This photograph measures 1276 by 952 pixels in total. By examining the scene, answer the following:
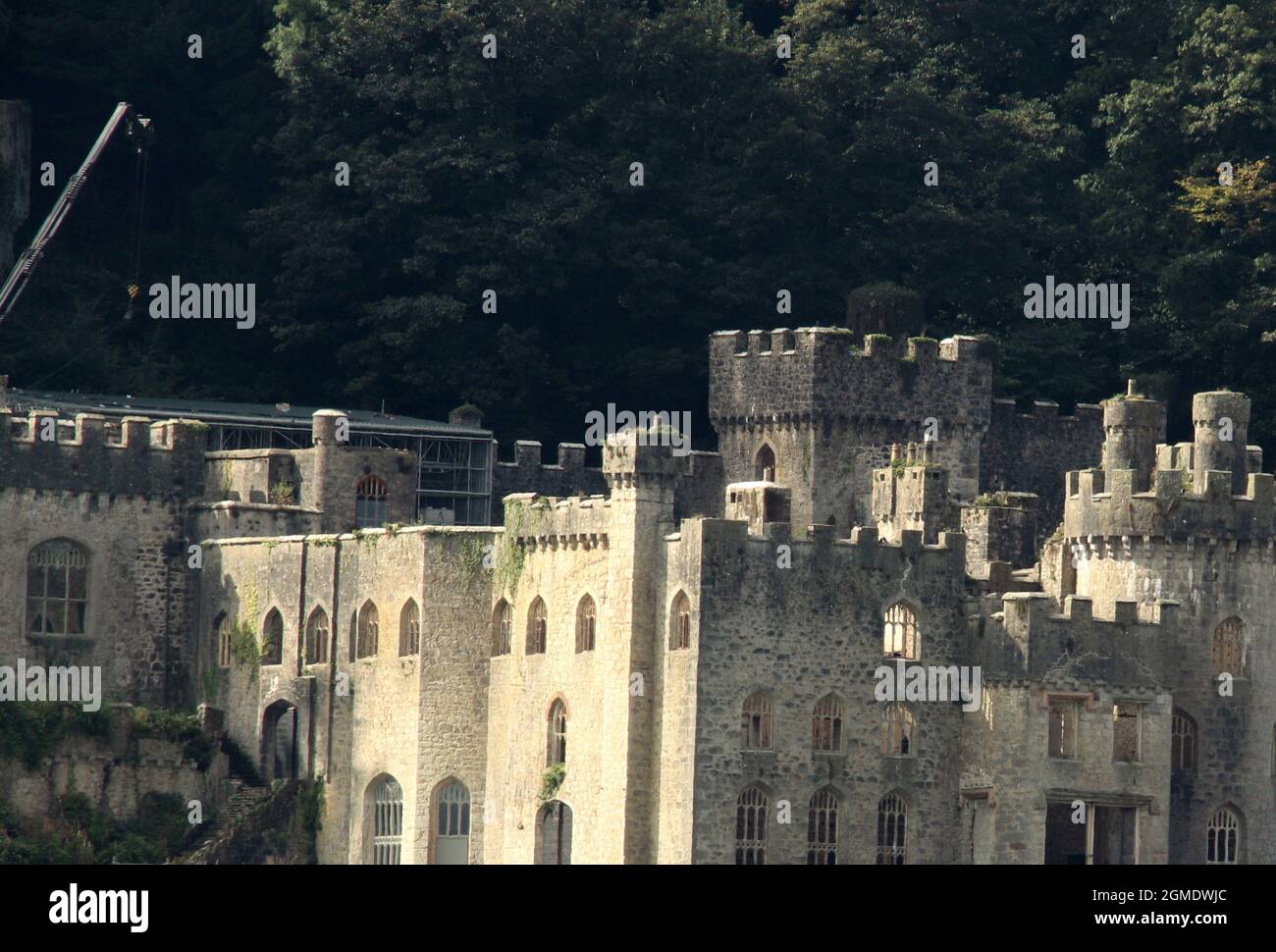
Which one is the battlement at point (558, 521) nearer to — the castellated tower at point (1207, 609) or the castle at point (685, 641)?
the castle at point (685, 641)

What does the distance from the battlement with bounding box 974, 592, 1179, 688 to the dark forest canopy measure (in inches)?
913

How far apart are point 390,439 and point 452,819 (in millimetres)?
14751

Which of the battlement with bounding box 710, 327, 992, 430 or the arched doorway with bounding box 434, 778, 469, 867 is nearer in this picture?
the arched doorway with bounding box 434, 778, 469, 867

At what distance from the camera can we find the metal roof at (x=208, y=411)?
348 feet

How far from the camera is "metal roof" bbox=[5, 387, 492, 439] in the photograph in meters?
106

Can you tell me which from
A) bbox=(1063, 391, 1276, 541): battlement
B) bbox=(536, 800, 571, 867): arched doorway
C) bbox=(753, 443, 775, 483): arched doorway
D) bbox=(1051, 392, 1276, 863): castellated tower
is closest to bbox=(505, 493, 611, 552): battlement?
bbox=(536, 800, 571, 867): arched doorway

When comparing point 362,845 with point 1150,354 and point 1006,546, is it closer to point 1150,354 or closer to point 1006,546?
point 1006,546

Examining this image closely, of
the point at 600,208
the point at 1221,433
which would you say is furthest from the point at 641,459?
the point at 600,208

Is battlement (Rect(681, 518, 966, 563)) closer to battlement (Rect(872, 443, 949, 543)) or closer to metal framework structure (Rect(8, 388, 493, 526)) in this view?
battlement (Rect(872, 443, 949, 543))

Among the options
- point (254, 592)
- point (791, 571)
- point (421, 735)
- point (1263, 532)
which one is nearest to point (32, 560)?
point (254, 592)

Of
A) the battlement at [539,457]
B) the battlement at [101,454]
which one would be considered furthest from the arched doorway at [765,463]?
the battlement at [101,454]

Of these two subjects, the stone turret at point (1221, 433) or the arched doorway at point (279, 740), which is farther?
the arched doorway at point (279, 740)

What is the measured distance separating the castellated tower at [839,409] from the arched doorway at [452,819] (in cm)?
1299

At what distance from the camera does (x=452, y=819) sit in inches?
3794
